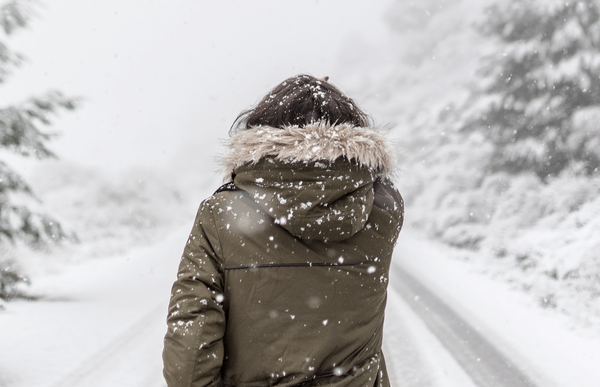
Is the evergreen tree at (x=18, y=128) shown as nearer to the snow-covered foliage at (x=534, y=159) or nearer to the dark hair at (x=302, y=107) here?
the dark hair at (x=302, y=107)

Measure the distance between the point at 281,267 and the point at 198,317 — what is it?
0.87 feet

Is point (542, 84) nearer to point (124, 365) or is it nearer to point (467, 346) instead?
point (467, 346)

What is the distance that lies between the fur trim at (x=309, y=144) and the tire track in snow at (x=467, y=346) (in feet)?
11.4

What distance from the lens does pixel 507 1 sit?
10.4 m

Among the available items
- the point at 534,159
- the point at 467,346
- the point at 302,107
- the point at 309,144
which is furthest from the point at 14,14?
the point at 534,159

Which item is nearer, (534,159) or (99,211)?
(534,159)

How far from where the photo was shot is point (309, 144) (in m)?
1.02

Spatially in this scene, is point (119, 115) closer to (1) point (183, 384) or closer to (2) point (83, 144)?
(2) point (83, 144)

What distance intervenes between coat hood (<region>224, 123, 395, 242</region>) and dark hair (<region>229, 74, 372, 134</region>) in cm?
10

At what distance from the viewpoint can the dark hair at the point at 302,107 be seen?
117 cm

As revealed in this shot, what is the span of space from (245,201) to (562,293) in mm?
6909

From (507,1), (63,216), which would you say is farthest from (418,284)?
(63,216)

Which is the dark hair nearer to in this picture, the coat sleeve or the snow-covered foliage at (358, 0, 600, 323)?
the coat sleeve

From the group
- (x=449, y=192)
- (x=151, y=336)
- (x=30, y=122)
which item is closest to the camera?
(x=30, y=122)
